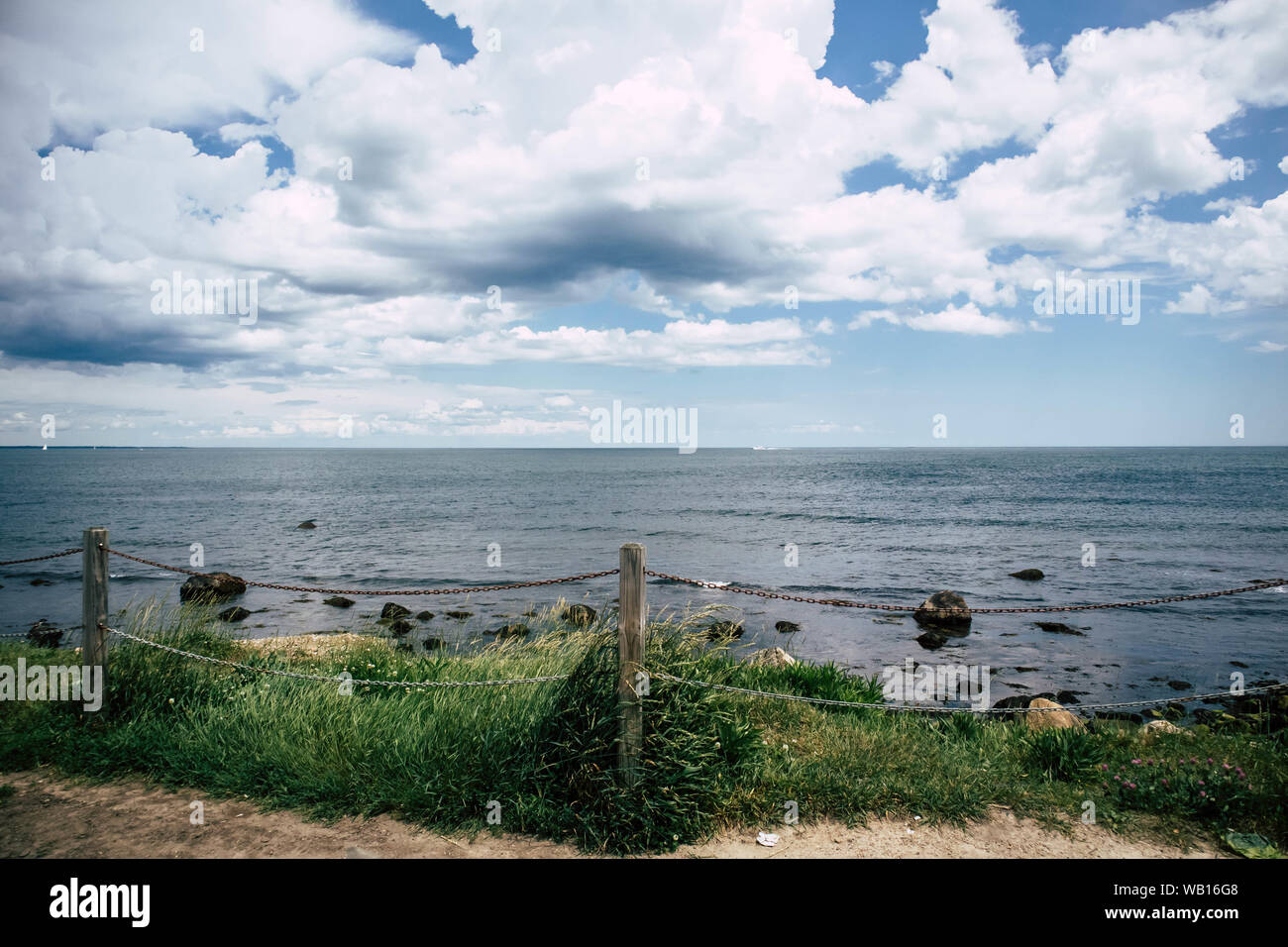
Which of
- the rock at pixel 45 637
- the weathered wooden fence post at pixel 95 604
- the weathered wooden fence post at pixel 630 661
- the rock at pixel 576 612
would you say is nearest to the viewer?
the weathered wooden fence post at pixel 630 661

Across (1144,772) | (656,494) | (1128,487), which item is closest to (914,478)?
(1128,487)

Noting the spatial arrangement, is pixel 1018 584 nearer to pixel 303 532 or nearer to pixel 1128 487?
pixel 303 532

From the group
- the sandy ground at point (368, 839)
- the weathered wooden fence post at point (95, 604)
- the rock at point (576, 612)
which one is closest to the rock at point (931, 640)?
the rock at point (576, 612)

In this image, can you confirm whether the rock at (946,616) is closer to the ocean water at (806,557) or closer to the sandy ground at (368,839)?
the ocean water at (806,557)

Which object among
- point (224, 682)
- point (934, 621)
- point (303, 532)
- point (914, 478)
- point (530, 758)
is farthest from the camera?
point (914, 478)

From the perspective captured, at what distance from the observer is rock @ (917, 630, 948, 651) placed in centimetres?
1562

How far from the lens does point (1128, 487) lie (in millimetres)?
65188

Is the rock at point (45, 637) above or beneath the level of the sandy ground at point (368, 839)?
beneath

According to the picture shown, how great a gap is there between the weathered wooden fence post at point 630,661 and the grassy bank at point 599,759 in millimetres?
123

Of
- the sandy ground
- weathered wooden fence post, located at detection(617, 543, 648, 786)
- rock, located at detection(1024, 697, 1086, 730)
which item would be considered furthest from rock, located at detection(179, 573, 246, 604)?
rock, located at detection(1024, 697, 1086, 730)

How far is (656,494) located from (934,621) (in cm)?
4625

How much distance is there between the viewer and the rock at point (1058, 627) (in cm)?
1673

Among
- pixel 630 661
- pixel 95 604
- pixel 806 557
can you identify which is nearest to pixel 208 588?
pixel 95 604

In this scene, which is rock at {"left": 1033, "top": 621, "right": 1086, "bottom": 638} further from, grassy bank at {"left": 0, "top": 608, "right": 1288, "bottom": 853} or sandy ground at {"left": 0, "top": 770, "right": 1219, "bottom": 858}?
sandy ground at {"left": 0, "top": 770, "right": 1219, "bottom": 858}
